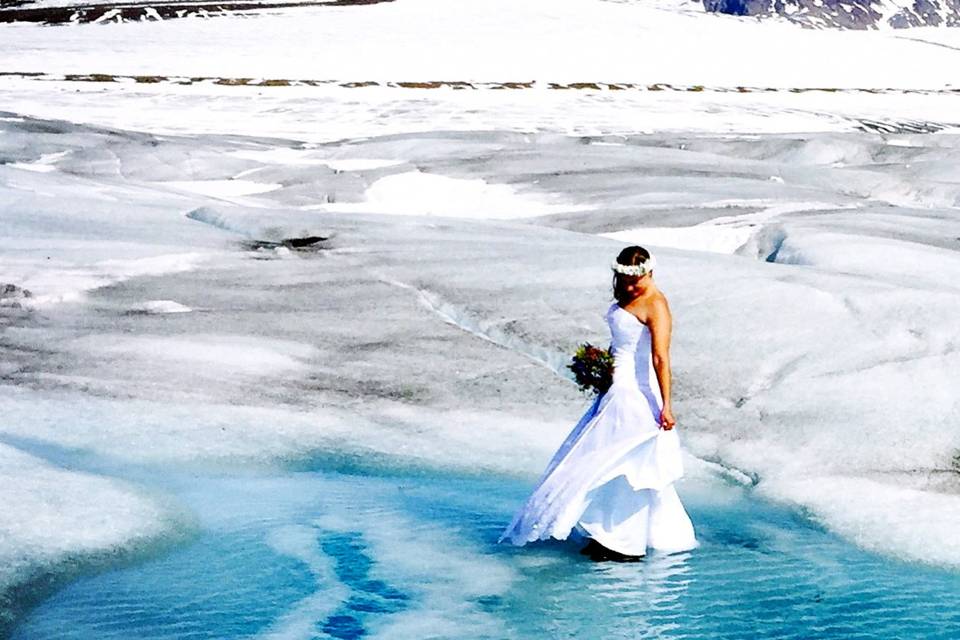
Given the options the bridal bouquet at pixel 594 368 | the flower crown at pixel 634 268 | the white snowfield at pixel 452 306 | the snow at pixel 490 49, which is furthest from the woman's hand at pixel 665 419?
the snow at pixel 490 49

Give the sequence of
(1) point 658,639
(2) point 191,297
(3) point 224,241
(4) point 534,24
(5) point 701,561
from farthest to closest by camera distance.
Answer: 1. (4) point 534,24
2. (3) point 224,241
3. (2) point 191,297
4. (5) point 701,561
5. (1) point 658,639

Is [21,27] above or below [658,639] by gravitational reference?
above

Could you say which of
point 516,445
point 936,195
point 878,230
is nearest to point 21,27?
point 936,195

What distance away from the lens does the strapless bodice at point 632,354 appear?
5.79m

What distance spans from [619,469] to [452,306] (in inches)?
180

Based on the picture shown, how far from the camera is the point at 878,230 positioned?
1336cm

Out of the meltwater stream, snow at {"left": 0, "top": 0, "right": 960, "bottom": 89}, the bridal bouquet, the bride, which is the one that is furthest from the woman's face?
snow at {"left": 0, "top": 0, "right": 960, "bottom": 89}

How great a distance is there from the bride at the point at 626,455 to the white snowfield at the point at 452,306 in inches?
48.3

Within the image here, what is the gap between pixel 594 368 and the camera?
231 inches

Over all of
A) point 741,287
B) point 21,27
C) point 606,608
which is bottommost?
point 606,608

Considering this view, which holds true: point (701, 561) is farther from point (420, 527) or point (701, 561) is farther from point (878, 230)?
point (878, 230)

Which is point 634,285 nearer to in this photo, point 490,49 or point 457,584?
point 457,584

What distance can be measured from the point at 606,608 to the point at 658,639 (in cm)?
36

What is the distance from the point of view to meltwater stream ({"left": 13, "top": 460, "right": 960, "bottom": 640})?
17.3 feet
